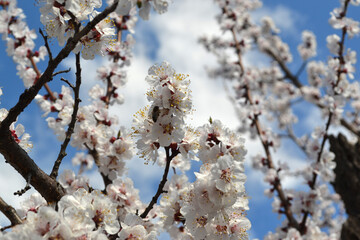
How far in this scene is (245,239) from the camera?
1907 mm

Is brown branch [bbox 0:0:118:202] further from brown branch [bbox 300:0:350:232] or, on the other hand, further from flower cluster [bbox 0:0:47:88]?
brown branch [bbox 300:0:350:232]

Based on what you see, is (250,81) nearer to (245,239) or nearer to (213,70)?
(245,239)

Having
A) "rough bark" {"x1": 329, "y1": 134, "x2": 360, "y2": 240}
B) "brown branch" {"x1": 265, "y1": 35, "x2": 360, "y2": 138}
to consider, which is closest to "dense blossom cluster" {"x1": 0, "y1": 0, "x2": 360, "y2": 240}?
"rough bark" {"x1": 329, "y1": 134, "x2": 360, "y2": 240}

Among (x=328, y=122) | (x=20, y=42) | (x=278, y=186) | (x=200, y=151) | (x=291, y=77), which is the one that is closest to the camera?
(x=200, y=151)

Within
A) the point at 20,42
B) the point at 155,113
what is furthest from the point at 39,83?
the point at 20,42

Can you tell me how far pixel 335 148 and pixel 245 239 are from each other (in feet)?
13.9

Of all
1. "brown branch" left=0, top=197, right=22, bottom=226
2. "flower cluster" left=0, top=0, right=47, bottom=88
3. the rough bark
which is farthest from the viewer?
the rough bark

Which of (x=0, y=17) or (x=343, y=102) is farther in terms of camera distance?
(x=343, y=102)

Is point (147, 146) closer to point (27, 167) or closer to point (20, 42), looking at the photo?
point (27, 167)

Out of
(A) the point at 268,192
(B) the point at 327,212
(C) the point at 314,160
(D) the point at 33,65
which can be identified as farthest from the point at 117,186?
(B) the point at 327,212

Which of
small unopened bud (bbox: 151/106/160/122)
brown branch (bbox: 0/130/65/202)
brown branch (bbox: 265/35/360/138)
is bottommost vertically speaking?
brown branch (bbox: 0/130/65/202)

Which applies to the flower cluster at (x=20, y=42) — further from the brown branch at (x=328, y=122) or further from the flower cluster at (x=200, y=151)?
the brown branch at (x=328, y=122)

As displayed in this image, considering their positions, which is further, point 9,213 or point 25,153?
point 25,153

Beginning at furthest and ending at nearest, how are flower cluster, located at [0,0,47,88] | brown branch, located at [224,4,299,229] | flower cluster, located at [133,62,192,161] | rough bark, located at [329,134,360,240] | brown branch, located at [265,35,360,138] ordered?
brown branch, located at [265,35,360,138] → rough bark, located at [329,134,360,240] → brown branch, located at [224,4,299,229] → flower cluster, located at [0,0,47,88] → flower cluster, located at [133,62,192,161]
